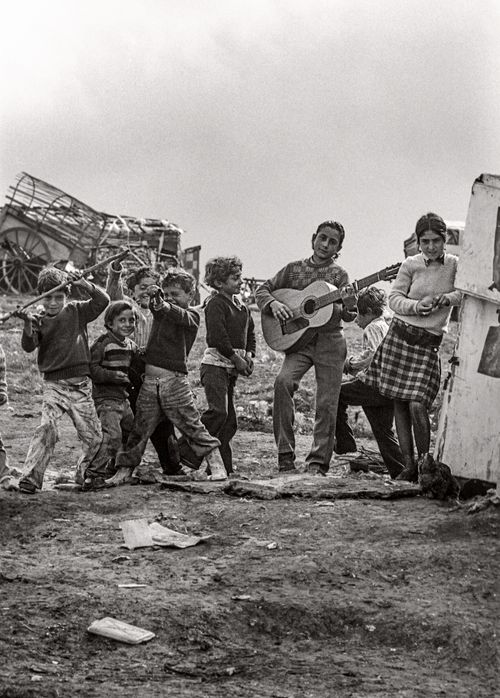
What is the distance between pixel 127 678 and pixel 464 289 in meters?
2.89

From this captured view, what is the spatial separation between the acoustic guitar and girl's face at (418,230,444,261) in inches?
21.0

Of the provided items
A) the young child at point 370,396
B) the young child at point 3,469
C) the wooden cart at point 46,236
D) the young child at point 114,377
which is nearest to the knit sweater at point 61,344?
the young child at point 114,377

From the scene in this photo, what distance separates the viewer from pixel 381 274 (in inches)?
299

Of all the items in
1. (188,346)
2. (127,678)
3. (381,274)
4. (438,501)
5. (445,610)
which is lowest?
(127,678)

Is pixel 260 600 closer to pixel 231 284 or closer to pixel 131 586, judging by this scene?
pixel 131 586

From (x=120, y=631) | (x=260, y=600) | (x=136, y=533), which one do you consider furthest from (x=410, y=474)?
(x=120, y=631)

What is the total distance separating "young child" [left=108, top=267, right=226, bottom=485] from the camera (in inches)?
285

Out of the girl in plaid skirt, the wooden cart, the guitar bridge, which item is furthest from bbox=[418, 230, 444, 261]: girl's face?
the wooden cart

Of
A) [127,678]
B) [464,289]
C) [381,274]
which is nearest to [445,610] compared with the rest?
[127,678]

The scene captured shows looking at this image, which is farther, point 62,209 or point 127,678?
point 62,209

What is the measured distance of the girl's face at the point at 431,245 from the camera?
6.96m

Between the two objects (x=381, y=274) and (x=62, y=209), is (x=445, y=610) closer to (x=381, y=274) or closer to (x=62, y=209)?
(x=381, y=274)

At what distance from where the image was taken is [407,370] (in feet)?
23.7

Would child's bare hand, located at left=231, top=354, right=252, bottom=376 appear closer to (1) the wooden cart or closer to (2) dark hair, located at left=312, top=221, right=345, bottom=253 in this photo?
(2) dark hair, located at left=312, top=221, right=345, bottom=253
